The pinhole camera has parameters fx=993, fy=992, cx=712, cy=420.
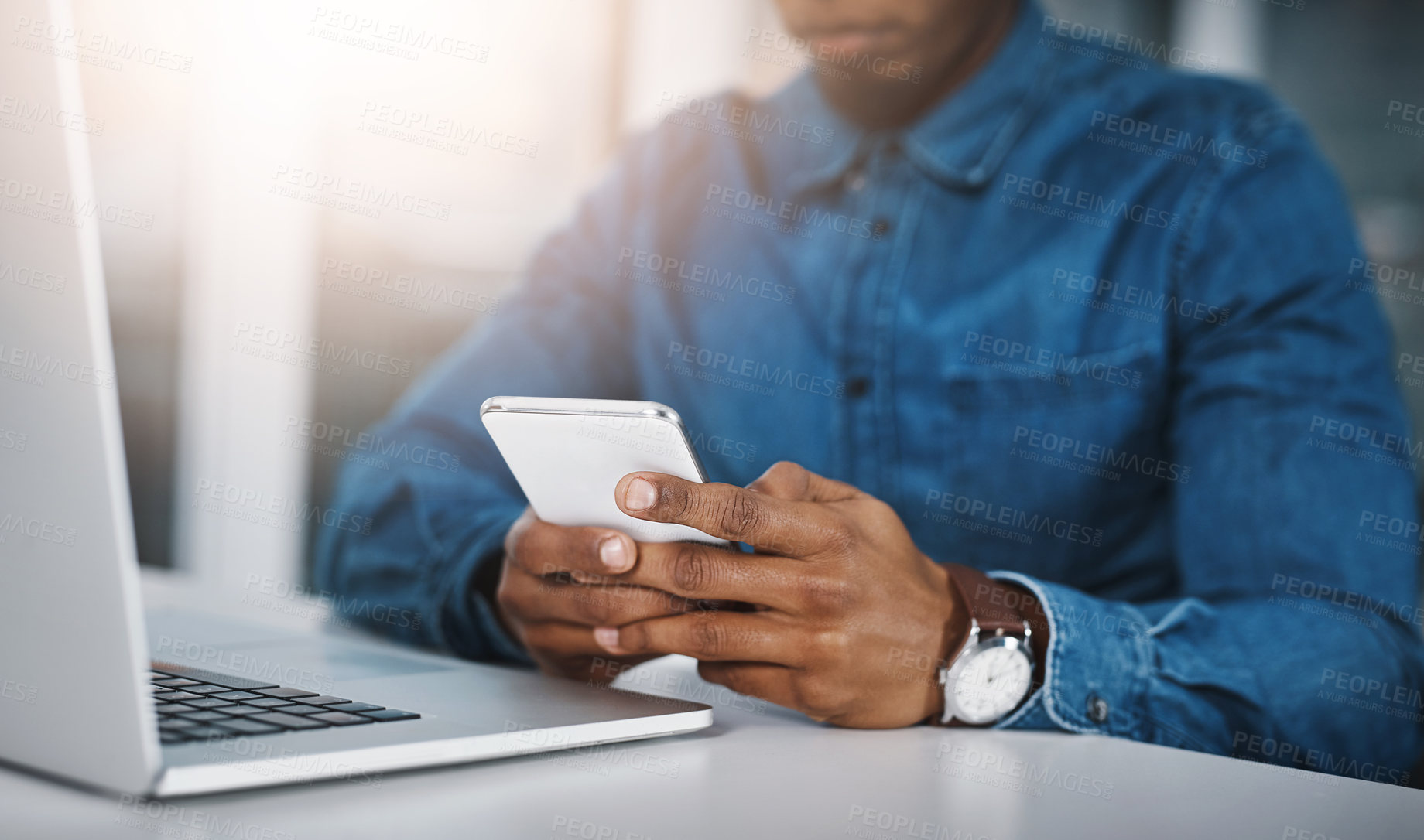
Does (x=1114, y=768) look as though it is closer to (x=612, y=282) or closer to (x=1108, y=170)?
(x=1108, y=170)

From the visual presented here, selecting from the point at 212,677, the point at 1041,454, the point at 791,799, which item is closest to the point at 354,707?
the point at 212,677

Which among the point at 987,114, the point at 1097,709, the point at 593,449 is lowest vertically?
the point at 1097,709

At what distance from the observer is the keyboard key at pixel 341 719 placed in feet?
1.67

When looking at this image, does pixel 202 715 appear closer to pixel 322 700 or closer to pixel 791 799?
pixel 322 700

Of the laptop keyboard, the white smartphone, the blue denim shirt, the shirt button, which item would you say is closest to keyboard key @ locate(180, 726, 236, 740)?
the laptop keyboard

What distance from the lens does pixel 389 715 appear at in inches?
21.2

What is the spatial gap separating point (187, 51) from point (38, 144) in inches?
117

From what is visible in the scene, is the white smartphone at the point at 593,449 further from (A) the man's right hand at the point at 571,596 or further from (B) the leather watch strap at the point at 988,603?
(B) the leather watch strap at the point at 988,603

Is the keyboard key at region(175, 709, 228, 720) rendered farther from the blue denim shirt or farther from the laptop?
the blue denim shirt

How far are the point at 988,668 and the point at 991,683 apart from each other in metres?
0.01

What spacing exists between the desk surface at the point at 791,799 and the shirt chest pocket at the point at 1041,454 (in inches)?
23.4

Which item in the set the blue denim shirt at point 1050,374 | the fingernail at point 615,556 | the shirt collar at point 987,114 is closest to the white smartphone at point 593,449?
the fingernail at point 615,556

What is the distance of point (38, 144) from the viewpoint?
1.23 ft

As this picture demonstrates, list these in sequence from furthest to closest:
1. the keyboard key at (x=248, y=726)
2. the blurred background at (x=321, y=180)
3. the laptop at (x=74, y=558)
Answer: the blurred background at (x=321, y=180)
the keyboard key at (x=248, y=726)
the laptop at (x=74, y=558)
